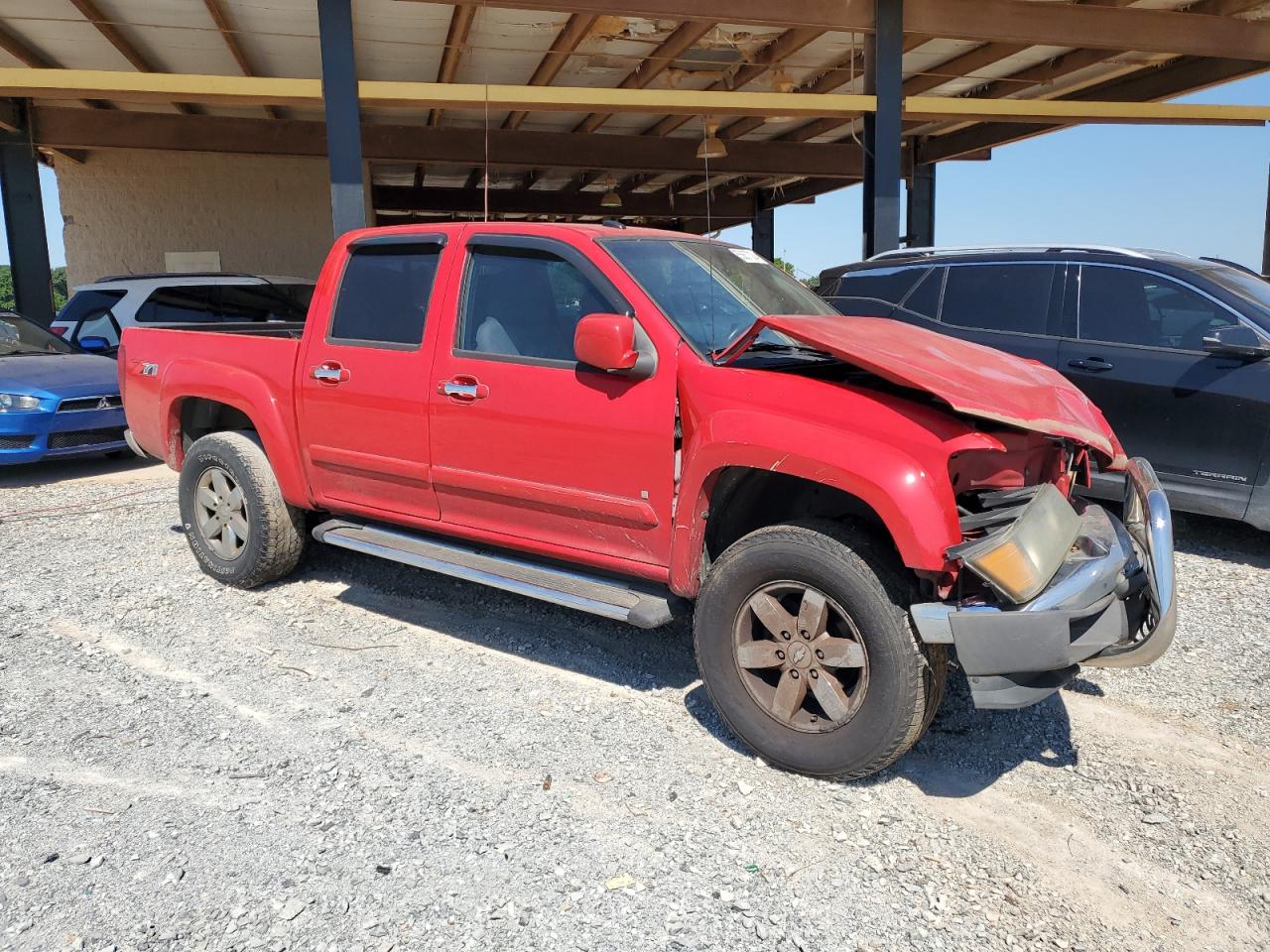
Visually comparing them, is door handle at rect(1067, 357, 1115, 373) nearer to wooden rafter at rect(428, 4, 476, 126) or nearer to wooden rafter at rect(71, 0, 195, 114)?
wooden rafter at rect(428, 4, 476, 126)

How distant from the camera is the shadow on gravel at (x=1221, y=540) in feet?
18.5

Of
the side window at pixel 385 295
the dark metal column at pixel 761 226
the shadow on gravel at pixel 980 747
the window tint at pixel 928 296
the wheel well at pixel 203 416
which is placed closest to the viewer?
the shadow on gravel at pixel 980 747

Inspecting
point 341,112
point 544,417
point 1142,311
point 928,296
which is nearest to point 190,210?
point 341,112

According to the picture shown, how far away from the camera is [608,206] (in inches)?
820

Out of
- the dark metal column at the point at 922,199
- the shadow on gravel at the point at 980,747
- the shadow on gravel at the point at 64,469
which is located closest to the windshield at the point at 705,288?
the shadow on gravel at the point at 980,747

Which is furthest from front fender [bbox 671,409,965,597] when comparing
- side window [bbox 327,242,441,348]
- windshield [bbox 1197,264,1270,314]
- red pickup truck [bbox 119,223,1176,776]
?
windshield [bbox 1197,264,1270,314]

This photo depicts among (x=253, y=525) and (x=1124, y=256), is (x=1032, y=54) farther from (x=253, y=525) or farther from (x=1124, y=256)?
(x=253, y=525)

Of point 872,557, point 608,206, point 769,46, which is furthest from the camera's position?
point 608,206

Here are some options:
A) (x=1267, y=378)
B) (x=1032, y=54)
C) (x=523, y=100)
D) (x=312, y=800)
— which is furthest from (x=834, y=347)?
(x=1032, y=54)

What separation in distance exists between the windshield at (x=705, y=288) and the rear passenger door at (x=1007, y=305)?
232cm

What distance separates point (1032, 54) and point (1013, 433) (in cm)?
1044

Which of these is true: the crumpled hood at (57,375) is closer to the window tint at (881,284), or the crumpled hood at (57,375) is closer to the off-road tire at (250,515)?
the off-road tire at (250,515)

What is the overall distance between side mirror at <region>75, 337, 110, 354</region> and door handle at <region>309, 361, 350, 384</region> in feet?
19.9

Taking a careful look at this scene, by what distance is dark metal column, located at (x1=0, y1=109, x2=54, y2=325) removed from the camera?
467 inches
